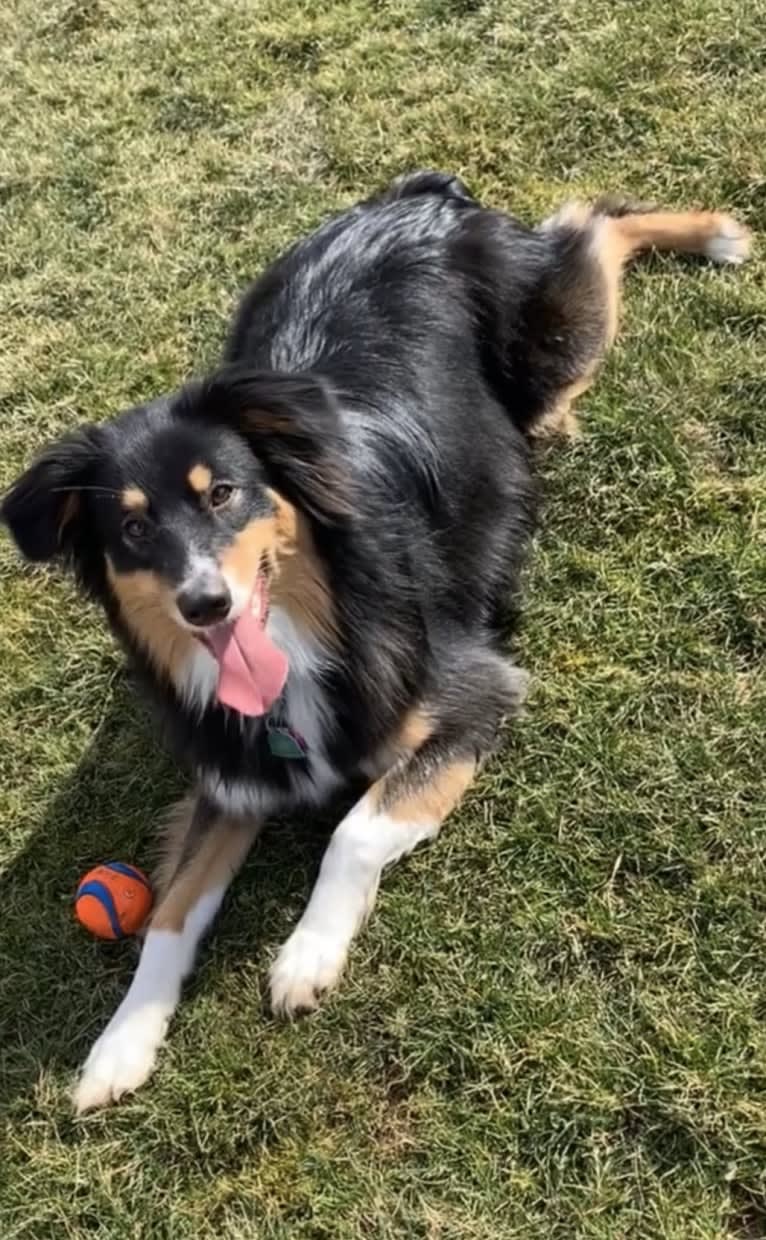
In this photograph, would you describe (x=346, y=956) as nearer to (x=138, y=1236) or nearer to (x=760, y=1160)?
(x=138, y=1236)

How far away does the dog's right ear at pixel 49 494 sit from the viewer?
10.2 feet

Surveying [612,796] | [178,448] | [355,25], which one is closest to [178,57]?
[355,25]

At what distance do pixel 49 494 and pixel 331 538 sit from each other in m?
0.70

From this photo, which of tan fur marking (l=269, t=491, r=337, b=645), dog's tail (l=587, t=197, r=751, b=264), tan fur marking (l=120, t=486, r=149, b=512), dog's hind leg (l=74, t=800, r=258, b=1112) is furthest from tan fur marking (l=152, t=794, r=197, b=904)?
dog's tail (l=587, t=197, r=751, b=264)

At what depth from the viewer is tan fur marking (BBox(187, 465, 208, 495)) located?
3049 mm

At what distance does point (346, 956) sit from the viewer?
11.0 ft

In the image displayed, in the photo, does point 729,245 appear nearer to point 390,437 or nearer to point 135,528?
point 390,437

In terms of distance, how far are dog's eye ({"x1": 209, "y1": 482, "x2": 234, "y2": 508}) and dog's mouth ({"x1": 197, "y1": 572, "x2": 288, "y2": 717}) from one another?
196 mm

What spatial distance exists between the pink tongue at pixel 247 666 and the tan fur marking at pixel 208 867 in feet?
1.66

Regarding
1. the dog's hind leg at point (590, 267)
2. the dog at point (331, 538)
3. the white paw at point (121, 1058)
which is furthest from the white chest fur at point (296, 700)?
the dog's hind leg at point (590, 267)

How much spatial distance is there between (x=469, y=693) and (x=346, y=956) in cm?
81

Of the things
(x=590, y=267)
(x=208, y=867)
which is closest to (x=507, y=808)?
(x=208, y=867)

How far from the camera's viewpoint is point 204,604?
291 centimetres

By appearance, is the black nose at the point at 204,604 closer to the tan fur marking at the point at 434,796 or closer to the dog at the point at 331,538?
the dog at the point at 331,538
